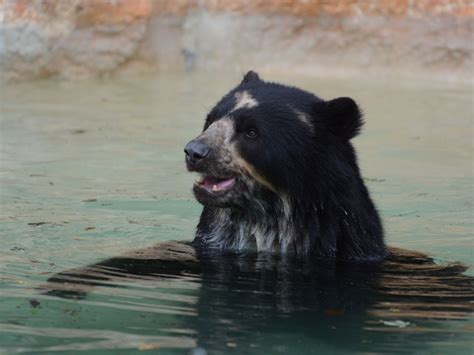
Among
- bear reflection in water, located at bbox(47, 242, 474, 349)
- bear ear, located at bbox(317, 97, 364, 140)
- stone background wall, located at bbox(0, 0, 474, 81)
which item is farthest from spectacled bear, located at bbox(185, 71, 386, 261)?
stone background wall, located at bbox(0, 0, 474, 81)

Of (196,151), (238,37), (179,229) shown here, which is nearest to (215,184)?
(196,151)

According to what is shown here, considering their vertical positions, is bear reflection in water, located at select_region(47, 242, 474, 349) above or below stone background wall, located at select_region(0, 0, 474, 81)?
below

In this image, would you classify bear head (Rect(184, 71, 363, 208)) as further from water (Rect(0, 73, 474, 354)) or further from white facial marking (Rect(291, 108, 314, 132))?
water (Rect(0, 73, 474, 354))

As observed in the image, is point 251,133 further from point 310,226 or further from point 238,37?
point 238,37

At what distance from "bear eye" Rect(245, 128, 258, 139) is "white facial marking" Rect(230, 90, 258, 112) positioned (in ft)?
0.55

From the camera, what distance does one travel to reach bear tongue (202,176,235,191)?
20.9 ft

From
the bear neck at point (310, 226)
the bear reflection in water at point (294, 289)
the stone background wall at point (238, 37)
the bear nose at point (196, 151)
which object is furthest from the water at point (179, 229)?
the bear nose at point (196, 151)

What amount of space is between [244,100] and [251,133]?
271 mm

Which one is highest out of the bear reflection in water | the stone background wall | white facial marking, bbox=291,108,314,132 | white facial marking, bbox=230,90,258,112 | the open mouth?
the stone background wall

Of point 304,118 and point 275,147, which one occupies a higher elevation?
point 304,118

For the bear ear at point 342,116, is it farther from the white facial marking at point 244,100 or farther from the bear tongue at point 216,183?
the bear tongue at point 216,183

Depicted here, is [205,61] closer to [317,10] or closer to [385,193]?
[317,10]

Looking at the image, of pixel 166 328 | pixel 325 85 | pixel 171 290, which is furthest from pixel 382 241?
pixel 325 85

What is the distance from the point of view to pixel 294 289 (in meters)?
6.15
